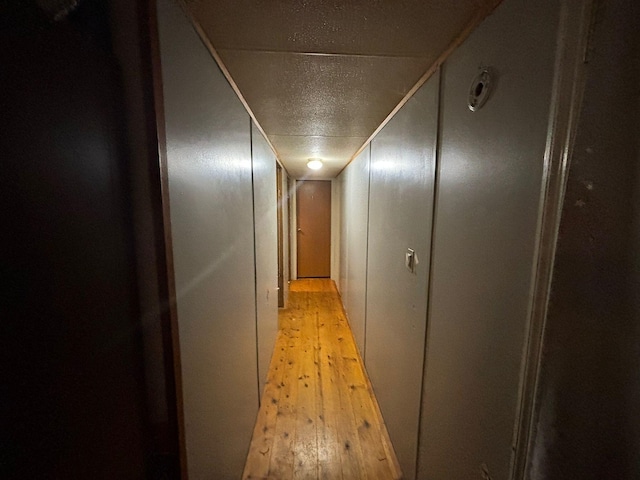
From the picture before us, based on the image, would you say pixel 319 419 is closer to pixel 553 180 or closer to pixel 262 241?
pixel 262 241

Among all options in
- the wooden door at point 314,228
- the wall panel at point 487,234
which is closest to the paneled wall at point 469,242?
the wall panel at point 487,234

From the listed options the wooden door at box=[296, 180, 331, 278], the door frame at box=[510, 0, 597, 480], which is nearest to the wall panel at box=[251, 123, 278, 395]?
the door frame at box=[510, 0, 597, 480]

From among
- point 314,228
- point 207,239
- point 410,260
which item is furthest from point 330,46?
point 314,228

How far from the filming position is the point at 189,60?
786 millimetres

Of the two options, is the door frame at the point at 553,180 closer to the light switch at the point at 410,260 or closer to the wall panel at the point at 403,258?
the wall panel at the point at 403,258

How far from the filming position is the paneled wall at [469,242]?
1.99 ft

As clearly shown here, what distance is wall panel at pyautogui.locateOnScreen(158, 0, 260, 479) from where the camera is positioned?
0.73 metres

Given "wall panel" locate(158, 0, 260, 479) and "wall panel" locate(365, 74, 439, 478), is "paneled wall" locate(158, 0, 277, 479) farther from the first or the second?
"wall panel" locate(365, 74, 439, 478)

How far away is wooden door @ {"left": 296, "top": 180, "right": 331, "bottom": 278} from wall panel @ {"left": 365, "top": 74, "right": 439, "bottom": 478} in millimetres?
3317

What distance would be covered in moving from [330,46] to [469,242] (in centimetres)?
83

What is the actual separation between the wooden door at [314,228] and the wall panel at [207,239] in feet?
12.7

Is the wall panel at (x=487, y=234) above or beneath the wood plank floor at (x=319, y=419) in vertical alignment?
above

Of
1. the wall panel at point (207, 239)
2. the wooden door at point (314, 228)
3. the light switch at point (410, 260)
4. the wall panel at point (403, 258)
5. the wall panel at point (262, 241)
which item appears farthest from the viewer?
the wooden door at point (314, 228)

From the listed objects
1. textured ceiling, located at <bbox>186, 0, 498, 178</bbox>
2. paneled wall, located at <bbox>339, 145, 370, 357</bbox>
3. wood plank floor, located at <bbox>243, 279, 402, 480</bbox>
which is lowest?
wood plank floor, located at <bbox>243, 279, 402, 480</bbox>
